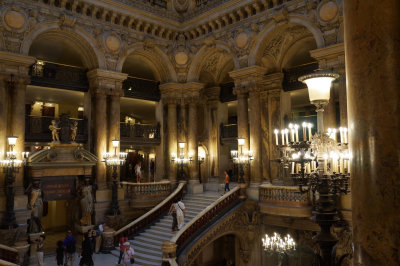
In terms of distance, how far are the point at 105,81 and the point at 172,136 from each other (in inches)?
198

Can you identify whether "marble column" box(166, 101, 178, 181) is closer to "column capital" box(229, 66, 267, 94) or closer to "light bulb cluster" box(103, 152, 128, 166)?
"light bulb cluster" box(103, 152, 128, 166)

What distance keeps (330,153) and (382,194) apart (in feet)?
10.7

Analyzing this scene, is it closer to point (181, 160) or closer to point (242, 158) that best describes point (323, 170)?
point (242, 158)

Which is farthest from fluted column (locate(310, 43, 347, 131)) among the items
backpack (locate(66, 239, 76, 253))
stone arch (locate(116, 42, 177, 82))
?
backpack (locate(66, 239, 76, 253))

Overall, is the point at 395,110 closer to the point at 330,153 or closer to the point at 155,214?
the point at 330,153

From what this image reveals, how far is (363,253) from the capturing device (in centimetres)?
235

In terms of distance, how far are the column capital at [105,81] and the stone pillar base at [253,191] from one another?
8.27 m

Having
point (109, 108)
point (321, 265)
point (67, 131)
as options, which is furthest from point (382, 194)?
point (109, 108)

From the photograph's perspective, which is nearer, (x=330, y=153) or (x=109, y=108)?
(x=330, y=153)

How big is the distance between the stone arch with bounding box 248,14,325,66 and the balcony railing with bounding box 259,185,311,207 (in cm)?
622

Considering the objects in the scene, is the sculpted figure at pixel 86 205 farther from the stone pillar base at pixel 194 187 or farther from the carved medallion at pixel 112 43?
the carved medallion at pixel 112 43

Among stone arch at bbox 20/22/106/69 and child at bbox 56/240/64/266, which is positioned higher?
stone arch at bbox 20/22/106/69

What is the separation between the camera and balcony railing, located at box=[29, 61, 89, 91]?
52.9 ft

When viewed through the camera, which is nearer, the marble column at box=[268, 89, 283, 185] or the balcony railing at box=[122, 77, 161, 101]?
the marble column at box=[268, 89, 283, 185]
